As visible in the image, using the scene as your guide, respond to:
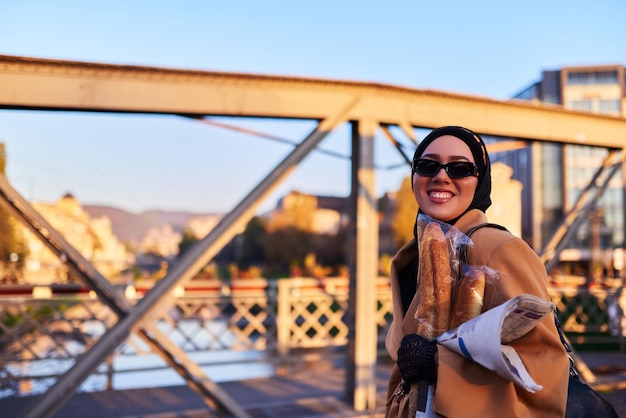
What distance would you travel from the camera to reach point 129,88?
144 inches

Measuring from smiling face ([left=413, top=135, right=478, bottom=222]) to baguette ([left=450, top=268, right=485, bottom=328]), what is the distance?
0.96ft

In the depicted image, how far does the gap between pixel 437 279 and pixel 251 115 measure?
9.54 ft

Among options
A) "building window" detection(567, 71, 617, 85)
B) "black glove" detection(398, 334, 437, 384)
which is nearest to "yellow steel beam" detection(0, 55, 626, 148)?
"black glove" detection(398, 334, 437, 384)

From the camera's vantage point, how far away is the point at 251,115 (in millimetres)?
3959

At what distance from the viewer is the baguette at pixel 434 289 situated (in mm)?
1336

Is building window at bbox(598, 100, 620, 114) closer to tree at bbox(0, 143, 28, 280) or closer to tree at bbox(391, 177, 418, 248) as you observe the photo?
tree at bbox(391, 177, 418, 248)

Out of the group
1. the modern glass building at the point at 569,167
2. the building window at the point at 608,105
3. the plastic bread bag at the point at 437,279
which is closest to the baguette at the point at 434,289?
the plastic bread bag at the point at 437,279

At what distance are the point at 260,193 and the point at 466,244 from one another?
2669mm

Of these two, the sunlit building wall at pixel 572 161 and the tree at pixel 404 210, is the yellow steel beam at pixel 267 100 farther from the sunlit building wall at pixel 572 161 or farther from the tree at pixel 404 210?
the sunlit building wall at pixel 572 161

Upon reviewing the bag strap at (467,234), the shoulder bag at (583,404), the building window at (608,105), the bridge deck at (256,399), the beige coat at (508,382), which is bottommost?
the bridge deck at (256,399)

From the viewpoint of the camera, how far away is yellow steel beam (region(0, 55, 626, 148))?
344 cm

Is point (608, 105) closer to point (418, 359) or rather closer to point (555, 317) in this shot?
point (555, 317)

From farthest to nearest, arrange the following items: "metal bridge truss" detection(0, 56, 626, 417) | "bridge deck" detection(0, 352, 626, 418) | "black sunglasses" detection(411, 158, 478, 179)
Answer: "bridge deck" detection(0, 352, 626, 418)
"metal bridge truss" detection(0, 56, 626, 417)
"black sunglasses" detection(411, 158, 478, 179)

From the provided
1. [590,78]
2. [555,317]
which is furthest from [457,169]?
[590,78]
